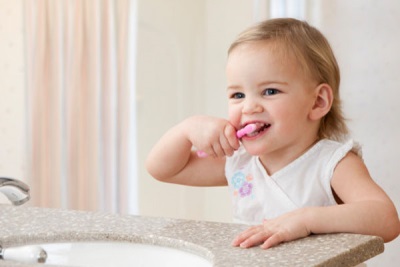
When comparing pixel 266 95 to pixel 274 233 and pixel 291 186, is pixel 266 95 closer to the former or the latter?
pixel 291 186

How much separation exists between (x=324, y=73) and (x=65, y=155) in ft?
8.85

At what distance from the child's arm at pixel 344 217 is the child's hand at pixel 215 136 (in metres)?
0.19

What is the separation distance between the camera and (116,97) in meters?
3.87

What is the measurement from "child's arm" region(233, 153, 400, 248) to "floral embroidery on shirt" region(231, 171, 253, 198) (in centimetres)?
17

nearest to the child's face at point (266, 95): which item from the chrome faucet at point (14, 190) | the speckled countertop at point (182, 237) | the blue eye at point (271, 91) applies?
the blue eye at point (271, 91)

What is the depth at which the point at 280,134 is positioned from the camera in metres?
1.31

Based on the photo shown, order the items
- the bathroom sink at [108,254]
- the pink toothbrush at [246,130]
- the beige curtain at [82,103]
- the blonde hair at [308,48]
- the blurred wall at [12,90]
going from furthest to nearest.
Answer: the blurred wall at [12,90] < the beige curtain at [82,103] < the blonde hair at [308,48] < the pink toothbrush at [246,130] < the bathroom sink at [108,254]

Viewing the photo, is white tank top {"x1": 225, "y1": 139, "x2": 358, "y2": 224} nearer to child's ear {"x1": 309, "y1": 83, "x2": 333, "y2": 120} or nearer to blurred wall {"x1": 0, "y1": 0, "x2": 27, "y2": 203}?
child's ear {"x1": 309, "y1": 83, "x2": 333, "y2": 120}

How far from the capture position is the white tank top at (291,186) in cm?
134

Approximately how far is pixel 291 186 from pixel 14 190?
516mm

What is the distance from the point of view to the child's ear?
1407mm

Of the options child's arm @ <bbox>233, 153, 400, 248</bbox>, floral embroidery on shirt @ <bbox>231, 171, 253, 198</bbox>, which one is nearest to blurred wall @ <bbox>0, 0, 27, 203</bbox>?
floral embroidery on shirt @ <bbox>231, 171, 253, 198</bbox>

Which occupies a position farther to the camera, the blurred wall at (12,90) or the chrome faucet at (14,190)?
the blurred wall at (12,90)

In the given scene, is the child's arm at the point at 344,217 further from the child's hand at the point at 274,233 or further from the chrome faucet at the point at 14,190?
the chrome faucet at the point at 14,190
